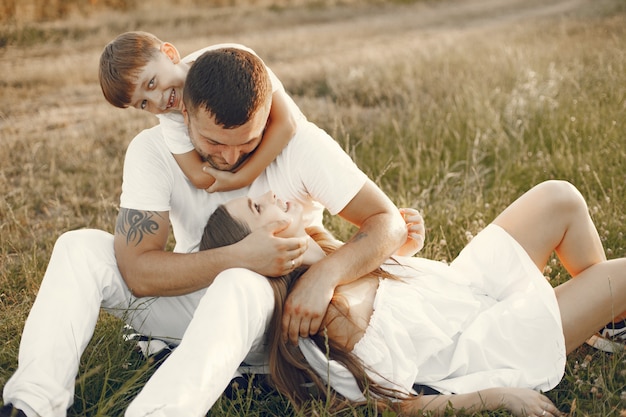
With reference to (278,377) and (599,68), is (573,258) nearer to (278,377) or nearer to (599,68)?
(278,377)

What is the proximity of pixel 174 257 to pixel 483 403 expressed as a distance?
1.50m

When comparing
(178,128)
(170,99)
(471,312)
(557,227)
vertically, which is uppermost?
(170,99)

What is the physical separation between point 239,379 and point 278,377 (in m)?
0.31

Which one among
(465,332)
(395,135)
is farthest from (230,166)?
(395,135)

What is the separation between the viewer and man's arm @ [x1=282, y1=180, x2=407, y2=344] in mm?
3107

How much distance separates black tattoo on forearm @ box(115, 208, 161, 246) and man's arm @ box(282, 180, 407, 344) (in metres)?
0.78

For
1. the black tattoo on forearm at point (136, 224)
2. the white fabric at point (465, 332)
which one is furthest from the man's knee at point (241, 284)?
the black tattoo on forearm at point (136, 224)

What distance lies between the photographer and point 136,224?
11.3 ft

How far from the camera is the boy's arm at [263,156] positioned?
3.54 metres

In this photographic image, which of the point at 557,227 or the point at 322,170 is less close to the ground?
the point at 322,170

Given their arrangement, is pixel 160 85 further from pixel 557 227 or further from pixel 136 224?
pixel 557 227

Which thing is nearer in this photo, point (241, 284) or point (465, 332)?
point (241, 284)

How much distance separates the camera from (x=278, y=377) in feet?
10.3

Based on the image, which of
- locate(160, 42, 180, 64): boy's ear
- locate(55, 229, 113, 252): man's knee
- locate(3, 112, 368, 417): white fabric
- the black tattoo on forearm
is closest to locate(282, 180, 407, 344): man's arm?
locate(3, 112, 368, 417): white fabric
